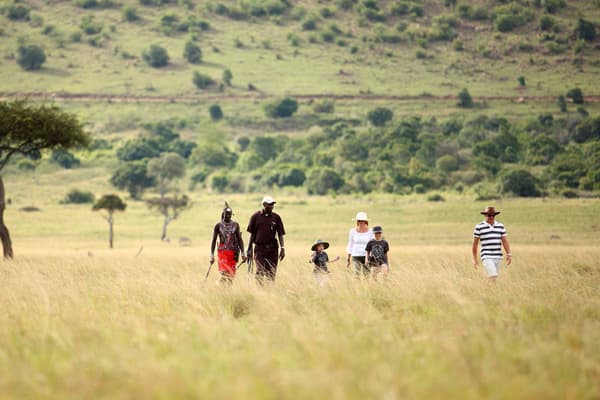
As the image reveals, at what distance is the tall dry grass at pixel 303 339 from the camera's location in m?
7.59

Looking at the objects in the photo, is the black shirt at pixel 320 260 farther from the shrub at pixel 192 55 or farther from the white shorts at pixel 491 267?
the shrub at pixel 192 55

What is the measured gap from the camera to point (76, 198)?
269 feet

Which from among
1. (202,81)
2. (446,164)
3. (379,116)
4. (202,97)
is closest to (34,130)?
(446,164)

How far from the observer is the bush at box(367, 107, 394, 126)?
134m

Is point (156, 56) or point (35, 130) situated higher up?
point (156, 56)

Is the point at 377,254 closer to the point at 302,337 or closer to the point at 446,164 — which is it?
the point at 302,337

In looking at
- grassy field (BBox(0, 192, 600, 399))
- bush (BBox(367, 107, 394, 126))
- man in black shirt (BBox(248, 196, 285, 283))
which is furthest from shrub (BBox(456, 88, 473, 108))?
man in black shirt (BBox(248, 196, 285, 283))

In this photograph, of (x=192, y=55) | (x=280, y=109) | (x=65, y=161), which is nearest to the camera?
(x=65, y=161)

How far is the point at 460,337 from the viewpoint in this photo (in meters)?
9.73

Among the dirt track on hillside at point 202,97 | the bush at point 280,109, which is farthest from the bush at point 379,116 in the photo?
the dirt track on hillside at point 202,97

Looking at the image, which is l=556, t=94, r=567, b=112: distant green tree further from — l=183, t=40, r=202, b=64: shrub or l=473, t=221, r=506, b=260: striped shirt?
l=473, t=221, r=506, b=260: striped shirt

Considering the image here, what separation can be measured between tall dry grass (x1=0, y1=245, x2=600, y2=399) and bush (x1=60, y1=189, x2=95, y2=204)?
68.4 meters

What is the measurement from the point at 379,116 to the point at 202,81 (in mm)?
48699

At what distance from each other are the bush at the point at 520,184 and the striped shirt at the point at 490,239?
6203 centimetres
